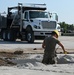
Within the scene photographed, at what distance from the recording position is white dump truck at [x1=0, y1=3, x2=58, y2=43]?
31.9 metres

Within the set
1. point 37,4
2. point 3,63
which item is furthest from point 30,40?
point 3,63

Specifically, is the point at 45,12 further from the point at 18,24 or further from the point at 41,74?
the point at 41,74

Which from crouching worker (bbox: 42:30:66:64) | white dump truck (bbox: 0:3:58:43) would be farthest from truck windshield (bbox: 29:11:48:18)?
crouching worker (bbox: 42:30:66:64)

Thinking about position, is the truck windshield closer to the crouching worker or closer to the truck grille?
the truck grille

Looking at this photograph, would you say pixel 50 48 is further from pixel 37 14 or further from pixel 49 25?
pixel 37 14

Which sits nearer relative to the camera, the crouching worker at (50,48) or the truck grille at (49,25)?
the crouching worker at (50,48)

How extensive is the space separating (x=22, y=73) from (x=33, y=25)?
20.9 meters

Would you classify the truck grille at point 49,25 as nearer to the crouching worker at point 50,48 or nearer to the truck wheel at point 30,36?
the truck wheel at point 30,36

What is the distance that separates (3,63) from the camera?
14.4 metres

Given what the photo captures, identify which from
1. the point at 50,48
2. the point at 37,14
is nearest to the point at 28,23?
the point at 37,14

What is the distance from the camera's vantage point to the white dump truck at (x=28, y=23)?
31.9 metres

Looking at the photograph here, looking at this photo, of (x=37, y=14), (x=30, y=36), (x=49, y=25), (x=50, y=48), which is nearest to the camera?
(x=50, y=48)

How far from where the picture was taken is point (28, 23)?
32438 mm

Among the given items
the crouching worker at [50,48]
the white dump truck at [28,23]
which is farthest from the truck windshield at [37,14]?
the crouching worker at [50,48]
